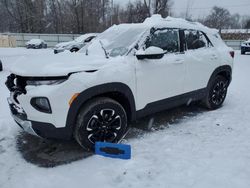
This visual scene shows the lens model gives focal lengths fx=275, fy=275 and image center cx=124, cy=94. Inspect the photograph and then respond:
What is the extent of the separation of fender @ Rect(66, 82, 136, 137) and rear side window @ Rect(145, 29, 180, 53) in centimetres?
83

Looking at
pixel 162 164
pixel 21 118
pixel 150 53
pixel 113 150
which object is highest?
pixel 150 53

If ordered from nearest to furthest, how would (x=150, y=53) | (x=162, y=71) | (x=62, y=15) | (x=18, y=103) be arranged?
(x=18, y=103)
(x=150, y=53)
(x=162, y=71)
(x=62, y=15)

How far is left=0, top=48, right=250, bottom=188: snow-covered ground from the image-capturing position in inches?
119

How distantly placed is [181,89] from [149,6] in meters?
29.7

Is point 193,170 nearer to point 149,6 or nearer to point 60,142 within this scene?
point 60,142

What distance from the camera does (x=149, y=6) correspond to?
3241 cm

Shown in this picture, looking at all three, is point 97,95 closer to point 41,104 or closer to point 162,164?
point 41,104

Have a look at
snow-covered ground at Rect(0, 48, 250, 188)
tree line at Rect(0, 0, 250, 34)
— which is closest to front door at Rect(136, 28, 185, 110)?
snow-covered ground at Rect(0, 48, 250, 188)

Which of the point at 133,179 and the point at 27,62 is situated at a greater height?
the point at 27,62

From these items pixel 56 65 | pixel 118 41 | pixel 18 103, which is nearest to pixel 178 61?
pixel 118 41

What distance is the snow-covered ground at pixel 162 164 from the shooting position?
3.03m

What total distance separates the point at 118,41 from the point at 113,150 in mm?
1725

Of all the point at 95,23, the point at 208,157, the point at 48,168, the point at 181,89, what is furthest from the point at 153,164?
the point at 95,23

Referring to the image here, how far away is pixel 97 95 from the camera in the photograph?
363 cm
